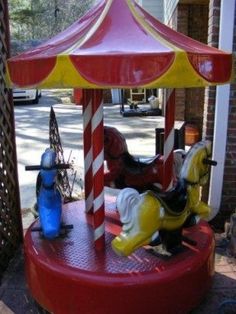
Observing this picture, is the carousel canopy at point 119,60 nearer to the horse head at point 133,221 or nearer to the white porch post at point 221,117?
the horse head at point 133,221

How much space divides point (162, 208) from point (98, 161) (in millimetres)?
594

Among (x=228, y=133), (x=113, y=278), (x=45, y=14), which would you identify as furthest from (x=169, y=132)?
(x=45, y=14)

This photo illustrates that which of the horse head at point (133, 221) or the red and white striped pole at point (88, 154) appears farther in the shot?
the red and white striped pole at point (88, 154)

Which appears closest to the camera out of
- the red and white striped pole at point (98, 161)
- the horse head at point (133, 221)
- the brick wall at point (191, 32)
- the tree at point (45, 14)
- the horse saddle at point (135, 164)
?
the horse head at point (133, 221)

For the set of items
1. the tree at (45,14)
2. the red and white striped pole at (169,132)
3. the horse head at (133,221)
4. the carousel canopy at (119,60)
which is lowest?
the horse head at (133,221)

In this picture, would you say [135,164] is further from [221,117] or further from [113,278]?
[113,278]

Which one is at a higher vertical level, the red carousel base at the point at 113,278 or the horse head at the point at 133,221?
the horse head at the point at 133,221

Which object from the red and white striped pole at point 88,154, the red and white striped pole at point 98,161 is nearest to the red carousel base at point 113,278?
the red and white striped pole at point 98,161

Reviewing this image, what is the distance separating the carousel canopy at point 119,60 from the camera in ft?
7.97

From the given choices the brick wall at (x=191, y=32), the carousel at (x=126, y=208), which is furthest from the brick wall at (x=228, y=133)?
the brick wall at (x=191, y=32)

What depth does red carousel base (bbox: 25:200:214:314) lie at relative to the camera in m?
2.98

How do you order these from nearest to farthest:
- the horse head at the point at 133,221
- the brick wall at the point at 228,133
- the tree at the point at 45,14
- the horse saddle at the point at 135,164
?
1. the horse head at the point at 133,221
2. the horse saddle at the point at 135,164
3. the brick wall at the point at 228,133
4. the tree at the point at 45,14

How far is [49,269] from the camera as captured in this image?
3162mm

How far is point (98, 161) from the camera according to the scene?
10.6 feet
